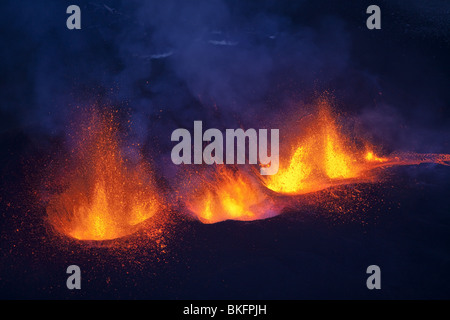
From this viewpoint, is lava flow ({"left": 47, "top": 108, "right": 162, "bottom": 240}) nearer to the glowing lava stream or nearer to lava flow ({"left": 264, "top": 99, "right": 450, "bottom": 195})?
the glowing lava stream

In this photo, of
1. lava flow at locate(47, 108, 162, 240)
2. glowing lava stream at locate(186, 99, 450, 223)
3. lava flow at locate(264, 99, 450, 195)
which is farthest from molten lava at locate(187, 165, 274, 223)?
lava flow at locate(47, 108, 162, 240)

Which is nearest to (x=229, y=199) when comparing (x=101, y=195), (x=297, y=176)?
(x=297, y=176)

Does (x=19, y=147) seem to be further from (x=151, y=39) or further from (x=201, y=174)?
(x=151, y=39)

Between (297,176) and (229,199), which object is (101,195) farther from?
(297,176)

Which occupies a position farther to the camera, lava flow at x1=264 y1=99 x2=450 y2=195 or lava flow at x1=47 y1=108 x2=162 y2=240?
lava flow at x1=264 y1=99 x2=450 y2=195

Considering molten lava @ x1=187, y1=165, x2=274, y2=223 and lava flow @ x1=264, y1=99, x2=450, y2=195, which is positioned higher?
lava flow @ x1=264, y1=99, x2=450, y2=195

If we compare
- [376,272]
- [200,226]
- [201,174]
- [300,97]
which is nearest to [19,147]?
[201,174]

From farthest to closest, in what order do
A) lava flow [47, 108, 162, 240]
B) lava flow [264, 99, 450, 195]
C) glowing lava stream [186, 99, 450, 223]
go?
lava flow [264, 99, 450, 195] → glowing lava stream [186, 99, 450, 223] → lava flow [47, 108, 162, 240]

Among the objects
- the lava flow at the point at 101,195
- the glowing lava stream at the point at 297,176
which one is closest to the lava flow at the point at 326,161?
the glowing lava stream at the point at 297,176
